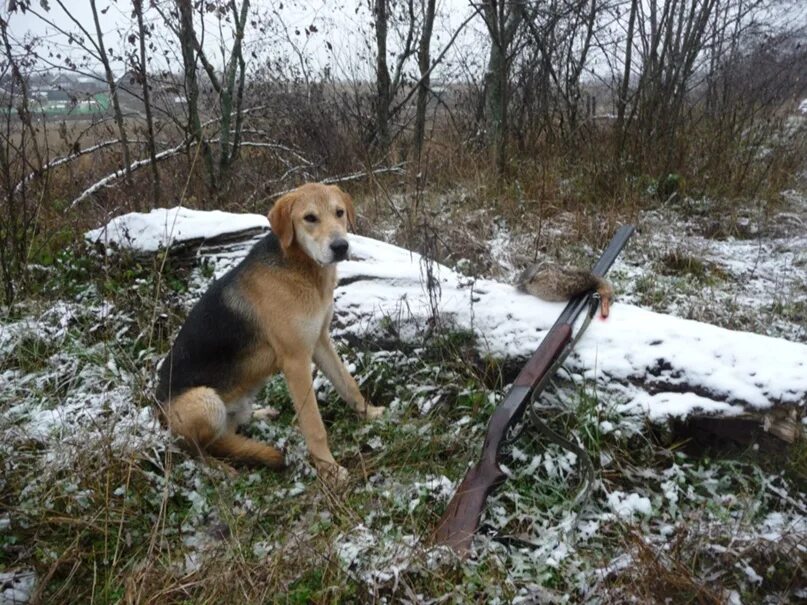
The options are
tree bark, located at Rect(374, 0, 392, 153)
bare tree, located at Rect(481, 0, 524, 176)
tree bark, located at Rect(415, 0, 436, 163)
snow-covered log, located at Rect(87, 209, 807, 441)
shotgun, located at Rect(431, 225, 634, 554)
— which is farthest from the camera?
tree bark, located at Rect(374, 0, 392, 153)

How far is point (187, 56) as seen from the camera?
6.50m

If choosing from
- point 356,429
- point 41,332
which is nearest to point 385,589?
point 356,429

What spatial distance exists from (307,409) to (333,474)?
38 centimetres

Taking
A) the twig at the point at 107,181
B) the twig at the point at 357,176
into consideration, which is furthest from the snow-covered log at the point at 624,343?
the twig at the point at 107,181

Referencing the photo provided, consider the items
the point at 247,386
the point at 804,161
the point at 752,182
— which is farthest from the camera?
the point at 804,161

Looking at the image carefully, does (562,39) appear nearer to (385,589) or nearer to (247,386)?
(247,386)

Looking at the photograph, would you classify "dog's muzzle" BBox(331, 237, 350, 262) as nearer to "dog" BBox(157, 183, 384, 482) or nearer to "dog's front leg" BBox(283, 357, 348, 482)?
"dog" BBox(157, 183, 384, 482)

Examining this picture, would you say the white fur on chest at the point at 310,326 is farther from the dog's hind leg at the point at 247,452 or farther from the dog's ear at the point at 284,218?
the dog's hind leg at the point at 247,452

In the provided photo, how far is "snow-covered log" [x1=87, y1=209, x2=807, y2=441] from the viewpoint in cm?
258

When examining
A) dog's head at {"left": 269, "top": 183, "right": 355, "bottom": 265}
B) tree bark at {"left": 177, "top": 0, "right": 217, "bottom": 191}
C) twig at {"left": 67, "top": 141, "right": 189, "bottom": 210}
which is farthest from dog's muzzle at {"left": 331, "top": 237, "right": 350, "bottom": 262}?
twig at {"left": 67, "top": 141, "right": 189, "bottom": 210}

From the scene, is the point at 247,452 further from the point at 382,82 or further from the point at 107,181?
the point at 382,82

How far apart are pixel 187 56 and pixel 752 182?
666cm

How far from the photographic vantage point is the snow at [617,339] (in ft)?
8.62

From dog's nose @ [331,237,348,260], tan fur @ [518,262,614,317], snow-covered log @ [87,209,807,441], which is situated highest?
dog's nose @ [331,237,348,260]
